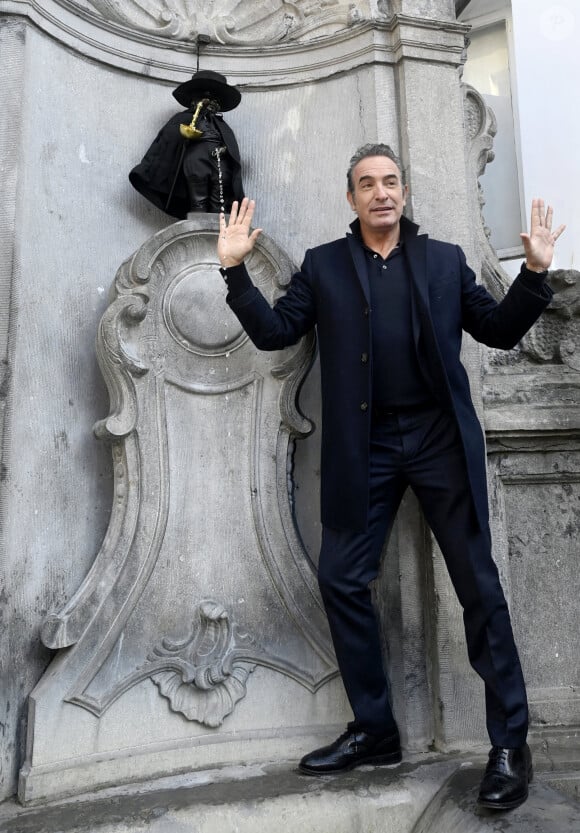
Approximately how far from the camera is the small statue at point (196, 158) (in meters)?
2.97

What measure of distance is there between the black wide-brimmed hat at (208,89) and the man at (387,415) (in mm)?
819

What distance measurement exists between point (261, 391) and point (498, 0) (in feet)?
7.74

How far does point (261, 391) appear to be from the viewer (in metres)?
2.77

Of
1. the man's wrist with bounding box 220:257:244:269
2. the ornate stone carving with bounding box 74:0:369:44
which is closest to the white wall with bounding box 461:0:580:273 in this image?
the ornate stone carving with bounding box 74:0:369:44

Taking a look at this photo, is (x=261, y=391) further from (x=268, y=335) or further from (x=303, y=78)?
(x=303, y=78)

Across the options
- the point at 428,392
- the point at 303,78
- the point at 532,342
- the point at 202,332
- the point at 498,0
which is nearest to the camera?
the point at 428,392

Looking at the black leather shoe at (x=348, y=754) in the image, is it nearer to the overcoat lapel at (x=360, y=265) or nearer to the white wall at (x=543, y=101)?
the overcoat lapel at (x=360, y=265)

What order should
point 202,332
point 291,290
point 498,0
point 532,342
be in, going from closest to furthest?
point 291,290
point 202,332
point 532,342
point 498,0

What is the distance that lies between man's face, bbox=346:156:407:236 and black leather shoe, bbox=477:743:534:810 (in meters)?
1.48

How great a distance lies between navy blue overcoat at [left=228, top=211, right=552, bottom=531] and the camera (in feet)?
7.62

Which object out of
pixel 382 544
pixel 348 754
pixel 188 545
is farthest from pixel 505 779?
pixel 188 545

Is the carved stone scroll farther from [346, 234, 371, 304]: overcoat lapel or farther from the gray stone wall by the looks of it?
[346, 234, 371, 304]: overcoat lapel

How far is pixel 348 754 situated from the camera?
2.36 m

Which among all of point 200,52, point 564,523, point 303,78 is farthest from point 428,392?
point 200,52
